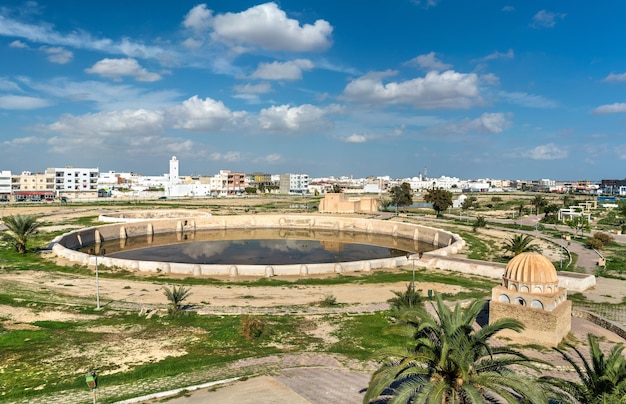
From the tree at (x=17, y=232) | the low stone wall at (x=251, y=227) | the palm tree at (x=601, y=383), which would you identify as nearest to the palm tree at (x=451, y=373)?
the palm tree at (x=601, y=383)

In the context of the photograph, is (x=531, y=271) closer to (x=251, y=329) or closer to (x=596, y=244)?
(x=251, y=329)

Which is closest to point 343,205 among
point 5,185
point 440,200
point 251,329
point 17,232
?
point 440,200

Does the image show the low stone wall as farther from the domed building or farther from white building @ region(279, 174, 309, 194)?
white building @ region(279, 174, 309, 194)

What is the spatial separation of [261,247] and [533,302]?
29.6 metres

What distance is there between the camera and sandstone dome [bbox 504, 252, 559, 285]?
13.9 metres

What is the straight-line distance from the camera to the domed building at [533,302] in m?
13.4

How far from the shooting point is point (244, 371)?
11234 mm

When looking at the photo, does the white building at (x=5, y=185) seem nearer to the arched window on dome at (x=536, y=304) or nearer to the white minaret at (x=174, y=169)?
the white minaret at (x=174, y=169)

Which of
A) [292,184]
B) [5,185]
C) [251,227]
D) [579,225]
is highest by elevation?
[292,184]

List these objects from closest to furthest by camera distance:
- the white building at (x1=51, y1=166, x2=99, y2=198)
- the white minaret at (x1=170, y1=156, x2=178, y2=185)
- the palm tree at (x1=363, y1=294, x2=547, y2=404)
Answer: the palm tree at (x1=363, y1=294, x2=547, y2=404), the white building at (x1=51, y1=166, x2=99, y2=198), the white minaret at (x1=170, y1=156, x2=178, y2=185)

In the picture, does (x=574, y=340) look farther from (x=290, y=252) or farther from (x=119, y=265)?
(x=290, y=252)

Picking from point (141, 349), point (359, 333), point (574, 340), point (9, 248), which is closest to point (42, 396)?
point (141, 349)

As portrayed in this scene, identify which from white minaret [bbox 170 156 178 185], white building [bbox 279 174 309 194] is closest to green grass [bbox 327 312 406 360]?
white minaret [bbox 170 156 178 185]

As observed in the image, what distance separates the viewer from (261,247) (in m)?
40.8
